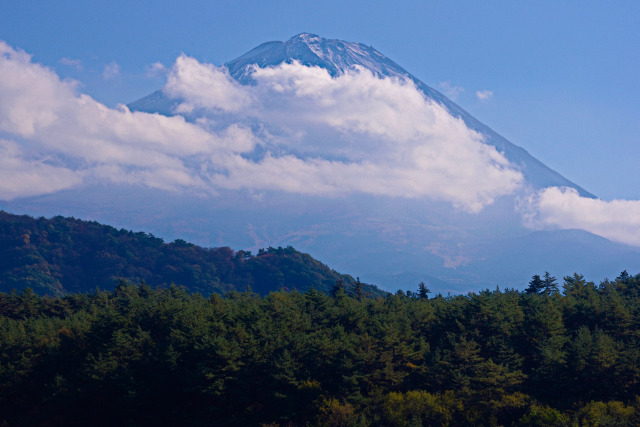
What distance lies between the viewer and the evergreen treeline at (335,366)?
124 feet

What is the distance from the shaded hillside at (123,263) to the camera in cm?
14850

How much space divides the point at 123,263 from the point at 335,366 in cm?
13037

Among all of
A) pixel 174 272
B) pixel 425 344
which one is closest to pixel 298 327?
pixel 425 344

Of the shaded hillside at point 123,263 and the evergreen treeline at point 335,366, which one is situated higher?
the shaded hillside at point 123,263

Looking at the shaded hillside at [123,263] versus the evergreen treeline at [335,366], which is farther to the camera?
the shaded hillside at [123,263]

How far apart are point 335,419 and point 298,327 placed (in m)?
11.2

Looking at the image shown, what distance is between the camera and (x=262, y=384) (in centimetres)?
4131

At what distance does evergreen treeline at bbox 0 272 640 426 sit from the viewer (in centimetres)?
3772

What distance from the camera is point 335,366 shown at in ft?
133

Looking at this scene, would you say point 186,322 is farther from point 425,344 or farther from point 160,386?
point 425,344

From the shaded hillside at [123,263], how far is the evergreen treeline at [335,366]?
316 ft

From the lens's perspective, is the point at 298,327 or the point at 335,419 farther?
the point at 298,327

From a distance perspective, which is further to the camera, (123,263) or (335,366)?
(123,263)

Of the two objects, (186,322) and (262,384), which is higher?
(186,322)
